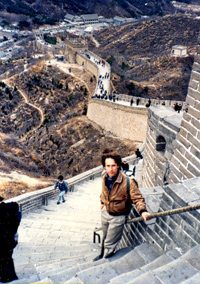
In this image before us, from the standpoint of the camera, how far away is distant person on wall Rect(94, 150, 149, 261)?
630 centimetres

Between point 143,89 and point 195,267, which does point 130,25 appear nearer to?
point 143,89

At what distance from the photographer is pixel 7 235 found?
Result: 247 inches

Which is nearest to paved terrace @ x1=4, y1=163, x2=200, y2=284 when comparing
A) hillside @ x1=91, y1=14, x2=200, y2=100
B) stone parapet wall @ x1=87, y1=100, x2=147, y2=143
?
stone parapet wall @ x1=87, y1=100, x2=147, y2=143

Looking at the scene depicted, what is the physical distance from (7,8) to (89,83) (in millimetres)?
63451

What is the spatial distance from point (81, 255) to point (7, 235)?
263 centimetres

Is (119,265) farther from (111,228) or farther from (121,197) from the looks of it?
(121,197)

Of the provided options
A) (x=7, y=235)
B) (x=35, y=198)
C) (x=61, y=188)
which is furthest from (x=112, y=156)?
(x=61, y=188)

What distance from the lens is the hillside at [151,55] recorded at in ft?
178

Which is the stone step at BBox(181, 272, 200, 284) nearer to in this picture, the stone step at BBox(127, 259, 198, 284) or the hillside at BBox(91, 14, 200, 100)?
the stone step at BBox(127, 259, 198, 284)

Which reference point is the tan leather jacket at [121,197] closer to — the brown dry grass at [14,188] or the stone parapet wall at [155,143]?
the stone parapet wall at [155,143]

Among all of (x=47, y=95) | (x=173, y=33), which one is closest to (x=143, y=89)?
(x=47, y=95)

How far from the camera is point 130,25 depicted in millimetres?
90688

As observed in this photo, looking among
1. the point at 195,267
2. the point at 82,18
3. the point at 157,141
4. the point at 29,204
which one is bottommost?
the point at 82,18

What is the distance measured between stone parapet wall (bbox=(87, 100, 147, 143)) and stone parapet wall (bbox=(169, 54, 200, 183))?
24.9 metres
